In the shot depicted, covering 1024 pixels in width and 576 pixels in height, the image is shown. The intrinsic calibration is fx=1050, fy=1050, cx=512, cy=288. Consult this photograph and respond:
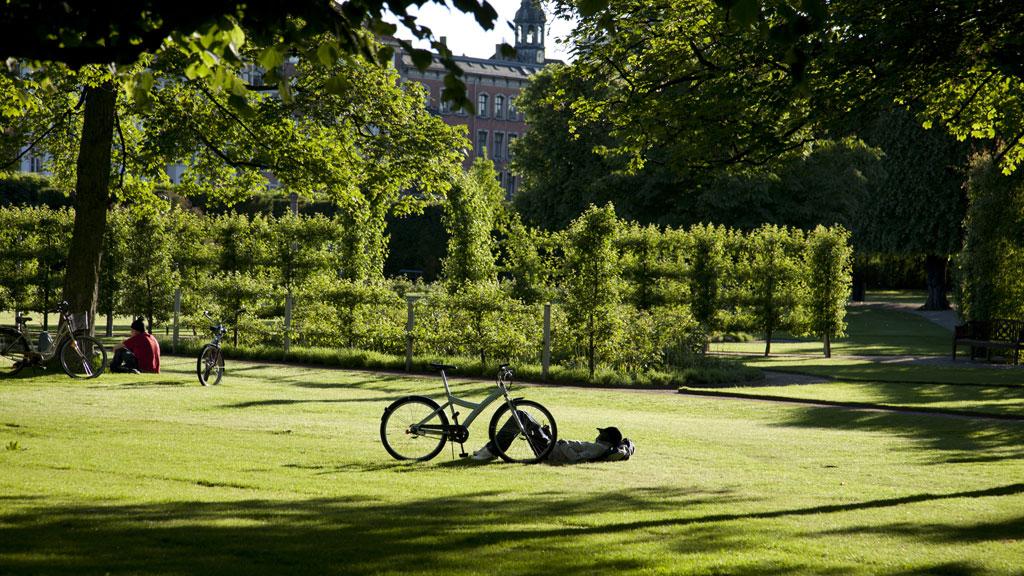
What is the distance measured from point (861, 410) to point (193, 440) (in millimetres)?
10264

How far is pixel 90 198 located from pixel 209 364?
336cm

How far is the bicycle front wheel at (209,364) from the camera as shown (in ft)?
55.8

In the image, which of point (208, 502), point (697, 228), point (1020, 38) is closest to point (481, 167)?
point (697, 228)

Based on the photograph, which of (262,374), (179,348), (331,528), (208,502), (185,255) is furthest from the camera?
(185,255)

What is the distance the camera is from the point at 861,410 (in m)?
16.2

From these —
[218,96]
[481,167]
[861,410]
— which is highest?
[481,167]

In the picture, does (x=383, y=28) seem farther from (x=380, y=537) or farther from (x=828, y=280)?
(x=828, y=280)

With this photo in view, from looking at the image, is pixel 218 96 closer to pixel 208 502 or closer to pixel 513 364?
pixel 513 364

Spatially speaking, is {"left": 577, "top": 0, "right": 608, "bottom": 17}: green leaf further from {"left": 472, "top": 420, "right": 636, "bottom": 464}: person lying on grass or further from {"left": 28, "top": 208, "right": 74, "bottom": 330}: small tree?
{"left": 28, "top": 208, "right": 74, "bottom": 330}: small tree

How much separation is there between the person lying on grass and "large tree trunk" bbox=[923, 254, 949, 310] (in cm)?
4521

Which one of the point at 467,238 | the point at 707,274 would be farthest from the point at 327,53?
the point at 467,238

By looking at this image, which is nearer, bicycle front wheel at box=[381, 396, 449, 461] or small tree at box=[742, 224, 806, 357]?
bicycle front wheel at box=[381, 396, 449, 461]

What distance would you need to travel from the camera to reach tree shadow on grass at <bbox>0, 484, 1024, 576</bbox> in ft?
18.0

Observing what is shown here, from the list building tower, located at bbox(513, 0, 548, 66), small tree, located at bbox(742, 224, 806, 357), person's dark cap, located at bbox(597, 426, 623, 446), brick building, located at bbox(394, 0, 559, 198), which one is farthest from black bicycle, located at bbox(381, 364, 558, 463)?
building tower, located at bbox(513, 0, 548, 66)
